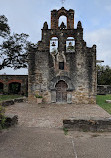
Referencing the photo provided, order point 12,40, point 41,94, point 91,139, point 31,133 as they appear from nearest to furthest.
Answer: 1. point 91,139
2. point 31,133
3. point 41,94
4. point 12,40

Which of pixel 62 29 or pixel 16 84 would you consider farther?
pixel 16 84

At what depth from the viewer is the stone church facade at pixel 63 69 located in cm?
1278

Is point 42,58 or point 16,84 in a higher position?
point 42,58

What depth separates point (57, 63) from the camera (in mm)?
13102

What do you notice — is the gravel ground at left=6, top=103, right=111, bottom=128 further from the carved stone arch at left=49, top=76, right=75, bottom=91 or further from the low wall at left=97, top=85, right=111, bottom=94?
the low wall at left=97, top=85, right=111, bottom=94

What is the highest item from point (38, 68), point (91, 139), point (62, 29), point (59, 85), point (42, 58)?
point (62, 29)

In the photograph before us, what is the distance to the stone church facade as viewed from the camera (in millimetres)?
12781

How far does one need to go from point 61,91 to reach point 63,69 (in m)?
2.21

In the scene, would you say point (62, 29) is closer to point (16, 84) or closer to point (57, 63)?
point (57, 63)

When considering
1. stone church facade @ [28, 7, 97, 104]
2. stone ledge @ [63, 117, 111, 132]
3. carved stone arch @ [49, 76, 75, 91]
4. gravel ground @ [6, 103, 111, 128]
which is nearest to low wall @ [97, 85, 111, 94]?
stone church facade @ [28, 7, 97, 104]

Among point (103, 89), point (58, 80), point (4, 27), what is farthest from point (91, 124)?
point (103, 89)

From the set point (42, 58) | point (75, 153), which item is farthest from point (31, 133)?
point (42, 58)

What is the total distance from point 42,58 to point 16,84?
10.3 m

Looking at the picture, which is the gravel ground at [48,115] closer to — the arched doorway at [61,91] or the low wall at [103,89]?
the arched doorway at [61,91]
